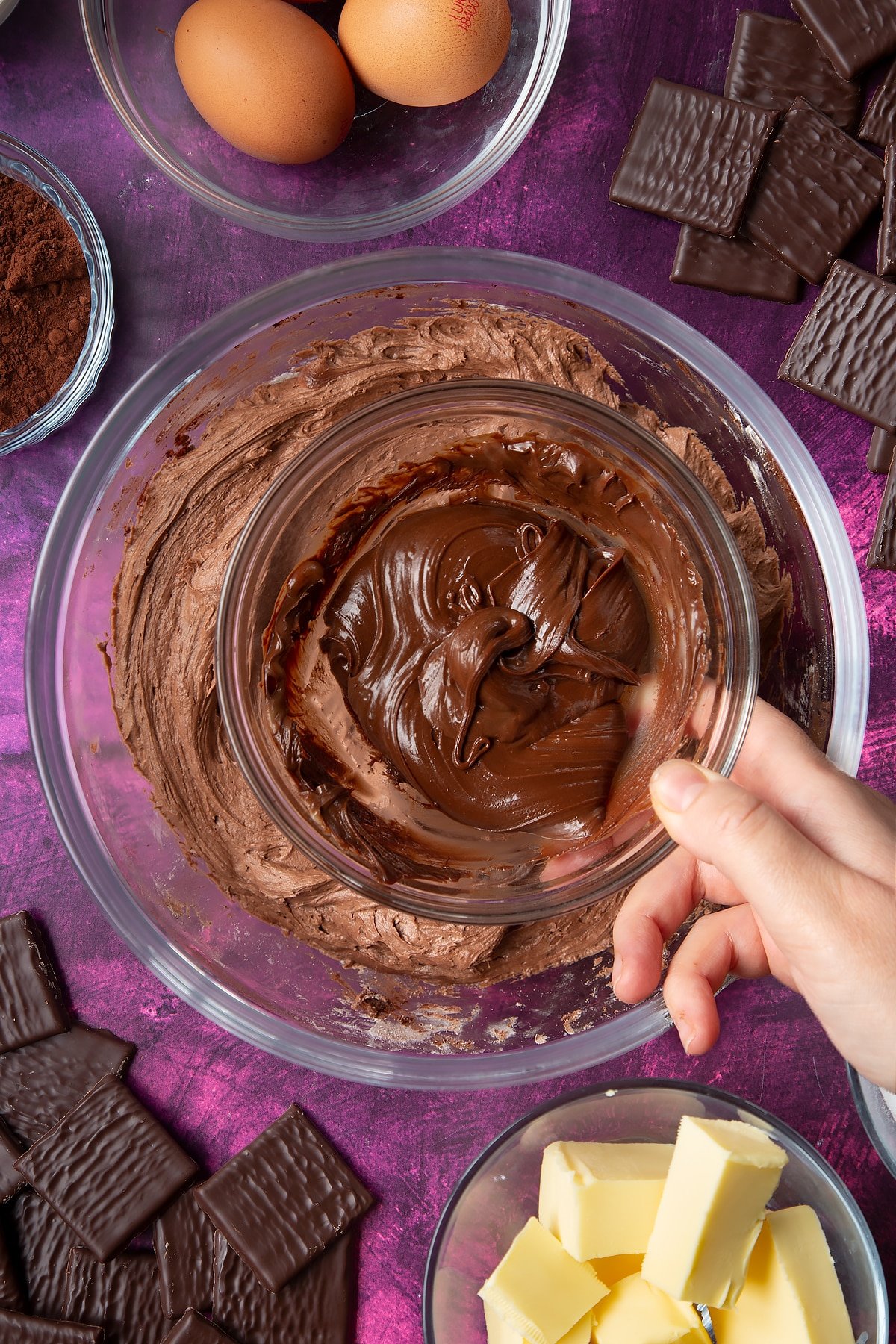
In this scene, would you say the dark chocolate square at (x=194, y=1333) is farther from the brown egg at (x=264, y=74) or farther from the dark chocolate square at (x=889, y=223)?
the dark chocolate square at (x=889, y=223)

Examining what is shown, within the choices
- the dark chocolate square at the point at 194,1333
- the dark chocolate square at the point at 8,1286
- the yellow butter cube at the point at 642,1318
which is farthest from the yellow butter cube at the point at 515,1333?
the dark chocolate square at the point at 8,1286

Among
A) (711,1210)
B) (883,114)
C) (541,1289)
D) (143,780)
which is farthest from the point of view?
(883,114)

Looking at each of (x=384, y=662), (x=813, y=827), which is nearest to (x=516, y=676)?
(x=384, y=662)

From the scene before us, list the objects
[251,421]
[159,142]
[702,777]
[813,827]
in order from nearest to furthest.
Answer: [702,777] < [813,827] < [251,421] < [159,142]

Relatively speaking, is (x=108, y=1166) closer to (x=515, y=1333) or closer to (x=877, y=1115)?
(x=515, y=1333)

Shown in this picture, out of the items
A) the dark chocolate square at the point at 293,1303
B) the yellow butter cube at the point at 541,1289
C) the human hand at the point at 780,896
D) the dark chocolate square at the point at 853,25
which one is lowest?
the dark chocolate square at the point at 293,1303

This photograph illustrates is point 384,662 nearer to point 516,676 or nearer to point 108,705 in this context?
point 516,676

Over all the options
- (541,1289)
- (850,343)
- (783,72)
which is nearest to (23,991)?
(541,1289)
